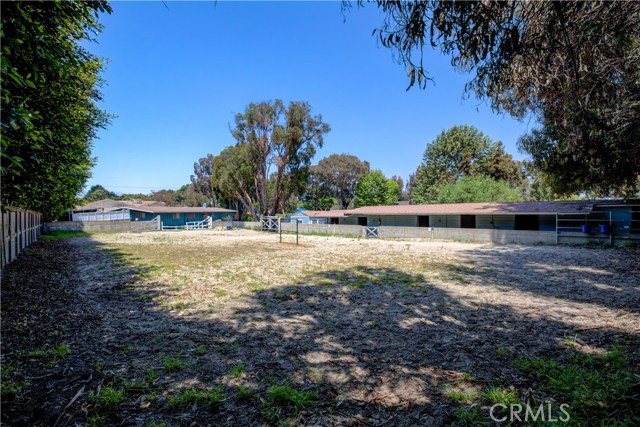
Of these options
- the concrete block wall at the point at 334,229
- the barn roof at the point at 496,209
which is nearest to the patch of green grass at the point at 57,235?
the concrete block wall at the point at 334,229

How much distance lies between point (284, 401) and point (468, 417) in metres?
1.75

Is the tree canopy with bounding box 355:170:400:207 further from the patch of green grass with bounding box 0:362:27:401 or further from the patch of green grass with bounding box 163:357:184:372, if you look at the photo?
the patch of green grass with bounding box 0:362:27:401

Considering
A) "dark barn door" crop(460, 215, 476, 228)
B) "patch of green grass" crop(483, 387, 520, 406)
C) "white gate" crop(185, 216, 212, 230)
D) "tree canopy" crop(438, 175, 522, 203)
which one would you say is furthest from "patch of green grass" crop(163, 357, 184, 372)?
"white gate" crop(185, 216, 212, 230)

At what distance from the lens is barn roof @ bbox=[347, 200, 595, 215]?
22.3 metres

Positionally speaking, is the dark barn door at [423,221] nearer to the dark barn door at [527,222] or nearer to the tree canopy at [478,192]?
the dark barn door at [527,222]

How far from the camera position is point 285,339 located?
4840 mm

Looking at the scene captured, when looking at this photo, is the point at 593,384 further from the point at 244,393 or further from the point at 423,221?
the point at 423,221

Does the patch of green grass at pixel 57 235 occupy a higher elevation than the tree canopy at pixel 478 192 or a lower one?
lower

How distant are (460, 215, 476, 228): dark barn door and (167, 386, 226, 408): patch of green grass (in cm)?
2963

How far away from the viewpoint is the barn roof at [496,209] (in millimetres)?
22308

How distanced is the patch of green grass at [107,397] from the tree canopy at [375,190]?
53.5 meters

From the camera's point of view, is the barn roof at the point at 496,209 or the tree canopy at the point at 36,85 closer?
the tree canopy at the point at 36,85

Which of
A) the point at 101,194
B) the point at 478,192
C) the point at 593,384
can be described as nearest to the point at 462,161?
the point at 478,192

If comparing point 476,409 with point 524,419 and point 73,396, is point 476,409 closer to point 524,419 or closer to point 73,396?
point 524,419
